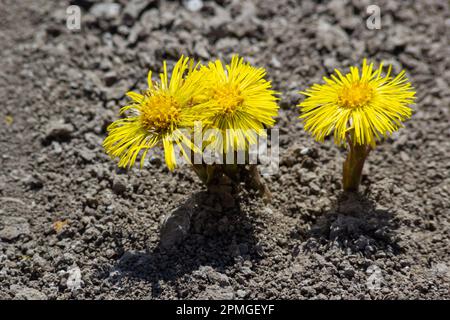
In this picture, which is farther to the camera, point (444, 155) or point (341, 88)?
point (444, 155)

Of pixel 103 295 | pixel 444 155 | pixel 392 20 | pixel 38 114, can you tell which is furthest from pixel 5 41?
pixel 444 155

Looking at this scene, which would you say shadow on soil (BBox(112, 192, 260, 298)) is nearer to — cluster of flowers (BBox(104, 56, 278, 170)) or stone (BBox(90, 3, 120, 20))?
cluster of flowers (BBox(104, 56, 278, 170))

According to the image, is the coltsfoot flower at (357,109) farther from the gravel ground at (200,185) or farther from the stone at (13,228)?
the stone at (13,228)

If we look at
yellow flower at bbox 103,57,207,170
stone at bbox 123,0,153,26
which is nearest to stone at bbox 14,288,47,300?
yellow flower at bbox 103,57,207,170

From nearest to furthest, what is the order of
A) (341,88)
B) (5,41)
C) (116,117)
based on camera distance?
(341,88), (116,117), (5,41)

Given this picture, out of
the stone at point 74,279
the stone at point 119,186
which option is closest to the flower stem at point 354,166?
the stone at point 119,186

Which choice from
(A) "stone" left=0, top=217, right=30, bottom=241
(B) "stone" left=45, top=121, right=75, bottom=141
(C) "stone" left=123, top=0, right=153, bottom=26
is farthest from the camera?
(C) "stone" left=123, top=0, right=153, bottom=26

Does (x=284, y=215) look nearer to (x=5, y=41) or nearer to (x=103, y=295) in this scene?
(x=103, y=295)
